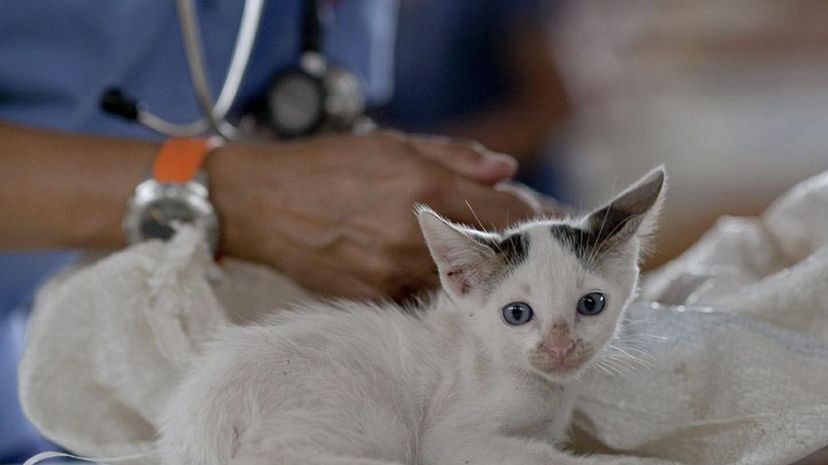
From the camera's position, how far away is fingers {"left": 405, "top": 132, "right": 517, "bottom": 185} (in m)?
0.88

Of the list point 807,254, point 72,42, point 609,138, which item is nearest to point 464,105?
point 609,138

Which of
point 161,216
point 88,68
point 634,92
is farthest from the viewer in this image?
point 634,92

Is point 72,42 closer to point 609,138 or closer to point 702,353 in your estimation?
point 702,353

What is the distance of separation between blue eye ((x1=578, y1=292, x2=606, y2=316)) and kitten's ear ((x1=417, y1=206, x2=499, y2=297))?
73 mm

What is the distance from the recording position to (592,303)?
2.20 feet

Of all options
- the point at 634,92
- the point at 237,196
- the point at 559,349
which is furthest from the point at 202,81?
the point at 634,92

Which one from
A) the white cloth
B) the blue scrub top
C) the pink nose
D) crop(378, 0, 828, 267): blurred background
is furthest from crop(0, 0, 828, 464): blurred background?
the pink nose

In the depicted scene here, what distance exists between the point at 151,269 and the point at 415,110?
135cm

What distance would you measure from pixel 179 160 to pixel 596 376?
0.45 m

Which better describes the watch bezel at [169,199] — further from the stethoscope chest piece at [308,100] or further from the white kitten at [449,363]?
the stethoscope chest piece at [308,100]

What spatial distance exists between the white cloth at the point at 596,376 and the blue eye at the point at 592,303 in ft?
0.28

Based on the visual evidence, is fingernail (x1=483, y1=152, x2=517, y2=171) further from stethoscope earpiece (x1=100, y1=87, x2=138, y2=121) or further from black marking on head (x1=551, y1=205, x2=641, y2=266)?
stethoscope earpiece (x1=100, y1=87, x2=138, y2=121)

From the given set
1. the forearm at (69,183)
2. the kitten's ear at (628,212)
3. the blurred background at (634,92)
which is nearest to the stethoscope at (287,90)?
the forearm at (69,183)

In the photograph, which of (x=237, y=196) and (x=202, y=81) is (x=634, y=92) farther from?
(x=237, y=196)
